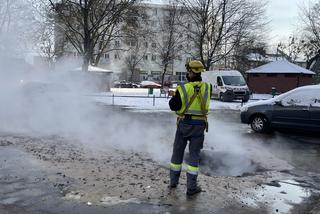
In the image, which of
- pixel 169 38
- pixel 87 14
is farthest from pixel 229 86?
pixel 169 38

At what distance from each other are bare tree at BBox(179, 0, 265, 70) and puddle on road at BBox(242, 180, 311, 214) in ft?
119

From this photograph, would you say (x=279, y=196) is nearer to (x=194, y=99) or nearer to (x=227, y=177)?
(x=227, y=177)

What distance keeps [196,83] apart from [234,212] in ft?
5.99

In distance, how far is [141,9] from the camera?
1506 inches

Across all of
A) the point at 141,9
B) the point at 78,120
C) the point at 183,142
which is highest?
the point at 141,9

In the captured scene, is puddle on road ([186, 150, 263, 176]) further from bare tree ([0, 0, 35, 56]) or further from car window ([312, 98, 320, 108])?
bare tree ([0, 0, 35, 56])

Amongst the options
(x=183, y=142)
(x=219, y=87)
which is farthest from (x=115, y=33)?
(x=183, y=142)

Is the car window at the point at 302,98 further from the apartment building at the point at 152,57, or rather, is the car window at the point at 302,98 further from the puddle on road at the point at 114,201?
the apartment building at the point at 152,57

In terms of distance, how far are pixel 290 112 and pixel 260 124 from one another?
3.97ft

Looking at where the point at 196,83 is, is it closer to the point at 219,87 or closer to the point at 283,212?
the point at 283,212

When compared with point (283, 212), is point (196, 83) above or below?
above

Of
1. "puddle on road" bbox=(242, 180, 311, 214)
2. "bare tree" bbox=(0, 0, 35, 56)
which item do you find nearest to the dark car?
"puddle on road" bbox=(242, 180, 311, 214)

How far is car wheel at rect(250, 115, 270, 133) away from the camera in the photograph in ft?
43.9

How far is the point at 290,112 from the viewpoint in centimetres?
1263
